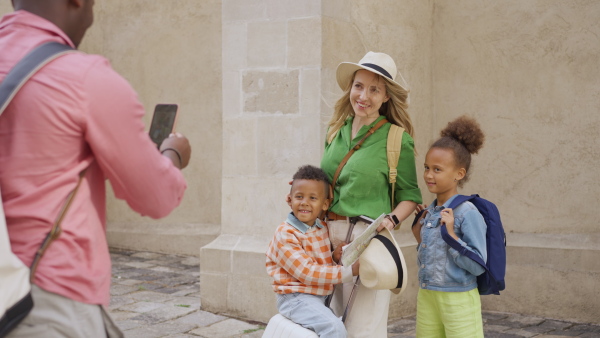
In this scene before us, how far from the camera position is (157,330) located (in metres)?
5.36

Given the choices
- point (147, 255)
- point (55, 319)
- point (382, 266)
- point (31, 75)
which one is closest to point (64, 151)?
point (31, 75)

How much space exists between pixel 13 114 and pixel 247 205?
3.97m

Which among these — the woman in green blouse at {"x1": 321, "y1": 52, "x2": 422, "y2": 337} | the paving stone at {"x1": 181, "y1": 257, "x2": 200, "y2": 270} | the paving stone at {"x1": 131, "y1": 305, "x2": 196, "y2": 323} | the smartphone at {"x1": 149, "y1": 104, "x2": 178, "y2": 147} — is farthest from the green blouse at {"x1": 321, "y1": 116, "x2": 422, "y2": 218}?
the paving stone at {"x1": 181, "y1": 257, "x2": 200, "y2": 270}

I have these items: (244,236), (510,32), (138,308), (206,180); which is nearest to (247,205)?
(244,236)

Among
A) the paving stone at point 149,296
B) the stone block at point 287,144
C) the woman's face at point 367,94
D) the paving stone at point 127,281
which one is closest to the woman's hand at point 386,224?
the woman's face at point 367,94

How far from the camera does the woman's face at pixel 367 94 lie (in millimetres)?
3822

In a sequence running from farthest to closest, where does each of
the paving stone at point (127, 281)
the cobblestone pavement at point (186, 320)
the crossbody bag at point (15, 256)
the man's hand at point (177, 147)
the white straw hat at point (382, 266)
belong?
the paving stone at point (127, 281) < the cobblestone pavement at point (186, 320) < the white straw hat at point (382, 266) < the man's hand at point (177, 147) < the crossbody bag at point (15, 256)

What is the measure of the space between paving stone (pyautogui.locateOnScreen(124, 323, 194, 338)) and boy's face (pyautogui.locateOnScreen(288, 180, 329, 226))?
2.05 meters

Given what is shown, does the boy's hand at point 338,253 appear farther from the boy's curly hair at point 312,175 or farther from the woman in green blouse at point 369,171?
the boy's curly hair at point 312,175

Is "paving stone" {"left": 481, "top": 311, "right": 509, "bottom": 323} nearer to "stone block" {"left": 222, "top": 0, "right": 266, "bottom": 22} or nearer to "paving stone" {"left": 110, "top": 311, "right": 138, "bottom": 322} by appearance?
"paving stone" {"left": 110, "top": 311, "right": 138, "bottom": 322}

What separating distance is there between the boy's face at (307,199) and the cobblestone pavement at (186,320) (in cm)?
187

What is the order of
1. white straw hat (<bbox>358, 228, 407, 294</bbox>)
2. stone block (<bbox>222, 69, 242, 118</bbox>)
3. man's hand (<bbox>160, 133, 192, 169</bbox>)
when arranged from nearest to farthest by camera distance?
man's hand (<bbox>160, 133, 192, 169</bbox>) → white straw hat (<bbox>358, 228, 407, 294</bbox>) → stone block (<bbox>222, 69, 242, 118</bbox>)

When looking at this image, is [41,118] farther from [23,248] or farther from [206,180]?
[206,180]

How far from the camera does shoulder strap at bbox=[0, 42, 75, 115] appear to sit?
183 centimetres
